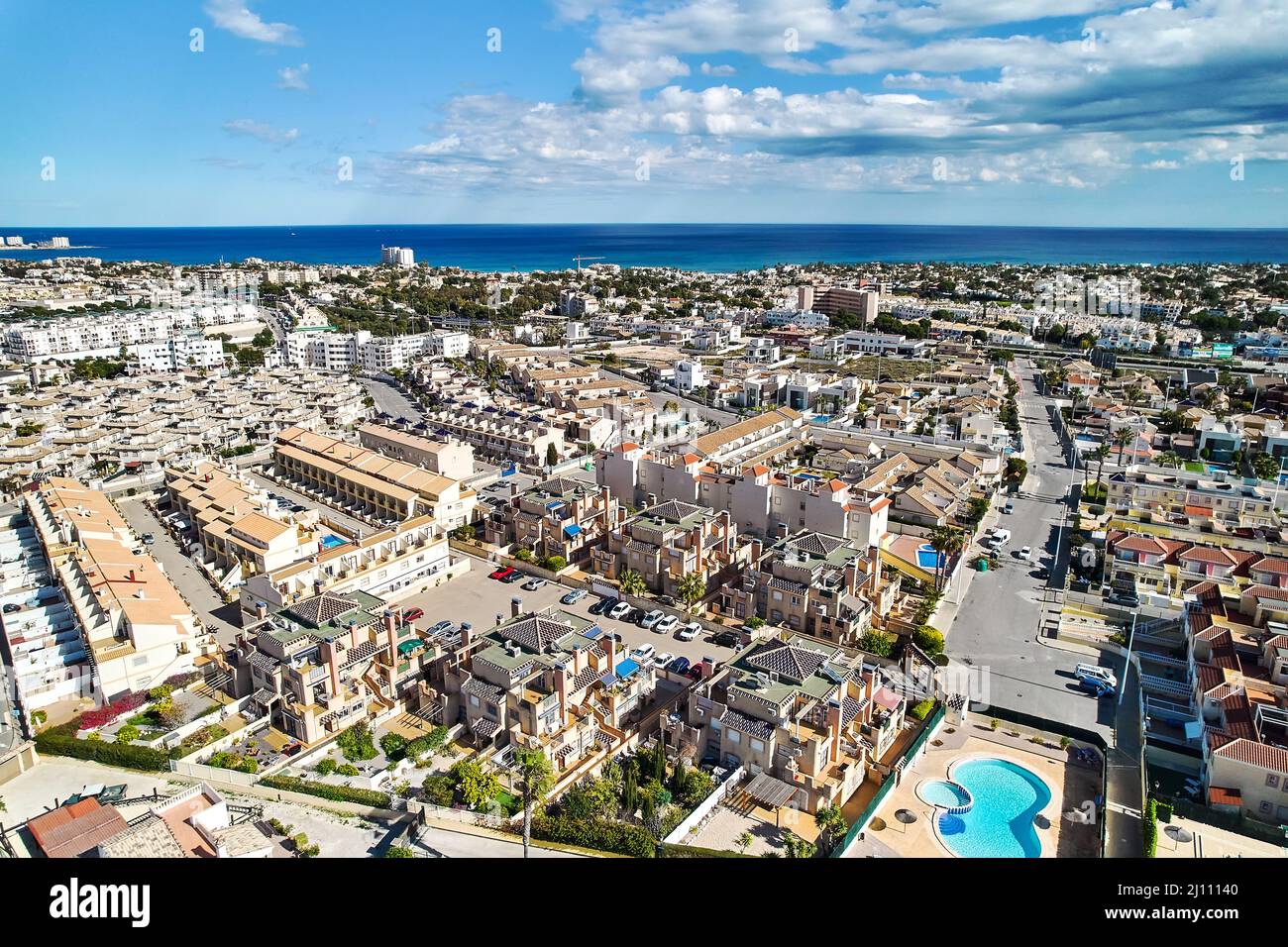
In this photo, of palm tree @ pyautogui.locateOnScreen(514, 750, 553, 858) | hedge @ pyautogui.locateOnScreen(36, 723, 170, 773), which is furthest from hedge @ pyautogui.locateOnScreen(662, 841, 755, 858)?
hedge @ pyautogui.locateOnScreen(36, 723, 170, 773)

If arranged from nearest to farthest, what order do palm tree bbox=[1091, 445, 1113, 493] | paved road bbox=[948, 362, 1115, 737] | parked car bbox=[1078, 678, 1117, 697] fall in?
1. paved road bbox=[948, 362, 1115, 737]
2. parked car bbox=[1078, 678, 1117, 697]
3. palm tree bbox=[1091, 445, 1113, 493]

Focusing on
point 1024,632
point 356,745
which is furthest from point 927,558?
point 356,745

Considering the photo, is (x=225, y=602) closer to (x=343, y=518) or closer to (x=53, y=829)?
(x=343, y=518)

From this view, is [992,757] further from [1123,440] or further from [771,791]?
[1123,440]

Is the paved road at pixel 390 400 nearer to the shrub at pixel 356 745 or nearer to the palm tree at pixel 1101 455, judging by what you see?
the shrub at pixel 356 745

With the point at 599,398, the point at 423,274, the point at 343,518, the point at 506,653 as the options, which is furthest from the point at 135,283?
the point at 506,653

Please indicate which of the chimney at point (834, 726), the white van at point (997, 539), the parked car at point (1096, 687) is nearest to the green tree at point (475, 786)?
the chimney at point (834, 726)

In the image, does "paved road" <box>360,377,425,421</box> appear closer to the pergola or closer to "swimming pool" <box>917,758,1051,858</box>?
the pergola
